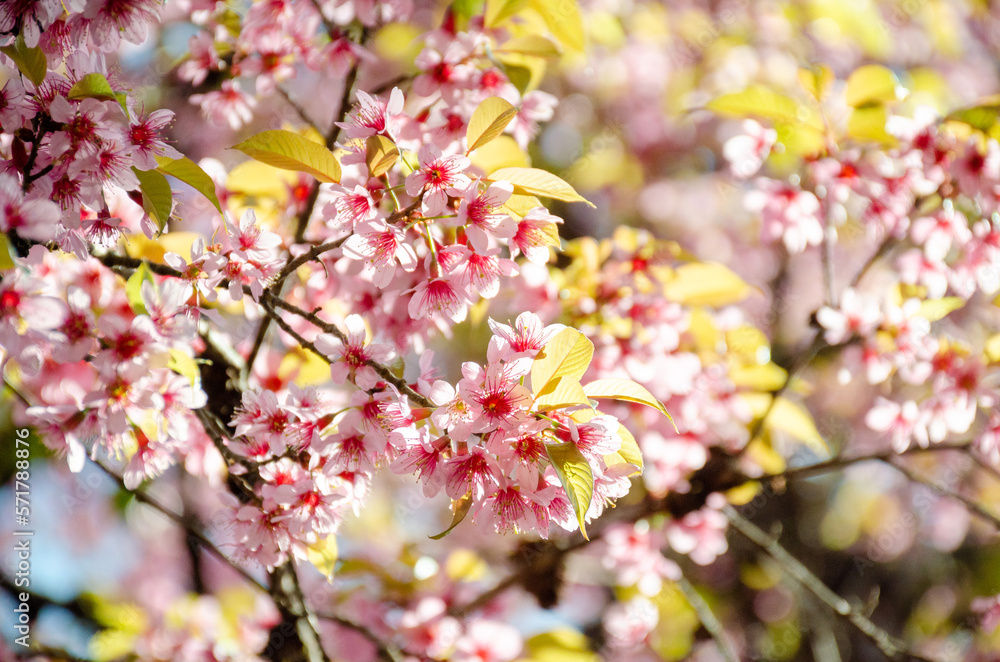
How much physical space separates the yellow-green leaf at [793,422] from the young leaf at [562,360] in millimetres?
985

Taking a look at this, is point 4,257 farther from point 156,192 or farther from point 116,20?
point 116,20

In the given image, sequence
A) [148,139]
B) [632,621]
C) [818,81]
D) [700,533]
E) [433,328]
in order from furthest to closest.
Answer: [632,621] → [700,533] → [818,81] → [433,328] → [148,139]

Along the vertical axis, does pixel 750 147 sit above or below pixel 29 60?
below

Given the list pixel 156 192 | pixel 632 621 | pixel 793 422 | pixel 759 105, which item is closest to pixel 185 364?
pixel 156 192

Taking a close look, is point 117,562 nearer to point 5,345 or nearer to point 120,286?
point 120,286

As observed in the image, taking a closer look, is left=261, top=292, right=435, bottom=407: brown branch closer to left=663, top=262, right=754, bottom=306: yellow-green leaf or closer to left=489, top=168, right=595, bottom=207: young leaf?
left=489, top=168, right=595, bottom=207: young leaf

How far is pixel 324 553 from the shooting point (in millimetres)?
1019

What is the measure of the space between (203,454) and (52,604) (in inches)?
38.6

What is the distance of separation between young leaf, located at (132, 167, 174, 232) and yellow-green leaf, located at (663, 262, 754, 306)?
103 centimetres

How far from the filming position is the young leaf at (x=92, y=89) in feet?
2.57

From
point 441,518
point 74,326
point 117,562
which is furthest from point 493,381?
point 117,562

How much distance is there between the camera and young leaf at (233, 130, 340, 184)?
813 mm

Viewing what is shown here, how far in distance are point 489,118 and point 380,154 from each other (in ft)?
0.48

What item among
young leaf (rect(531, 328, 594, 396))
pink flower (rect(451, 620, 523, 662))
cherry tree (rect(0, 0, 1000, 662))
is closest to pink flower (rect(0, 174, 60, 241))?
cherry tree (rect(0, 0, 1000, 662))
